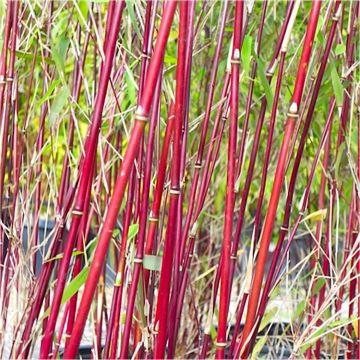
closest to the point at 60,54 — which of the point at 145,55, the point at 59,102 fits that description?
the point at 59,102

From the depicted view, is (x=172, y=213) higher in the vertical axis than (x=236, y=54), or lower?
lower

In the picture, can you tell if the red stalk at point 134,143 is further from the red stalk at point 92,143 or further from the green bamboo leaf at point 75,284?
the green bamboo leaf at point 75,284

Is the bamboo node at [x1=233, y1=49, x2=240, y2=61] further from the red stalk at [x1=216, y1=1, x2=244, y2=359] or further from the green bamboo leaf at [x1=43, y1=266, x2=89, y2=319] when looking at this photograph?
the green bamboo leaf at [x1=43, y1=266, x2=89, y2=319]

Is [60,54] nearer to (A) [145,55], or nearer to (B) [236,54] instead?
(A) [145,55]

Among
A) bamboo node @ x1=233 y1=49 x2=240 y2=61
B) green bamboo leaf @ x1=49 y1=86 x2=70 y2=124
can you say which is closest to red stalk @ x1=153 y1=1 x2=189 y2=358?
bamboo node @ x1=233 y1=49 x2=240 y2=61

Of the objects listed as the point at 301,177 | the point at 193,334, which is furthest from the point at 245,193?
the point at 301,177

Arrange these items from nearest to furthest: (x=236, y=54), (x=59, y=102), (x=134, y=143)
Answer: (x=134, y=143) < (x=236, y=54) < (x=59, y=102)

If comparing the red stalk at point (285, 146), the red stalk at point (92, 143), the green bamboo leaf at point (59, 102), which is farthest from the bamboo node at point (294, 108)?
the green bamboo leaf at point (59, 102)

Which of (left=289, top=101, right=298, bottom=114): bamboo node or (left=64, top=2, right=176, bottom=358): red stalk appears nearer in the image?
(left=64, top=2, right=176, bottom=358): red stalk

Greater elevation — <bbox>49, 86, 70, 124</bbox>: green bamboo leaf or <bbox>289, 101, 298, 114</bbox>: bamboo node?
<bbox>289, 101, 298, 114</bbox>: bamboo node

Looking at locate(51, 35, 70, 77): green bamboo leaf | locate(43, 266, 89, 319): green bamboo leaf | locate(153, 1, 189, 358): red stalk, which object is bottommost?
locate(43, 266, 89, 319): green bamboo leaf

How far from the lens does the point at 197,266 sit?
1.42m

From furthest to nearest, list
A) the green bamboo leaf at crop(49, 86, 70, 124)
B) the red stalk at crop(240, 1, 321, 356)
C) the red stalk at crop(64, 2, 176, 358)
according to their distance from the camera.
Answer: the green bamboo leaf at crop(49, 86, 70, 124) → the red stalk at crop(240, 1, 321, 356) → the red stalk at crop(64, 2, 176, 358)

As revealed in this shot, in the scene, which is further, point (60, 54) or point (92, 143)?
point (60, 54)
